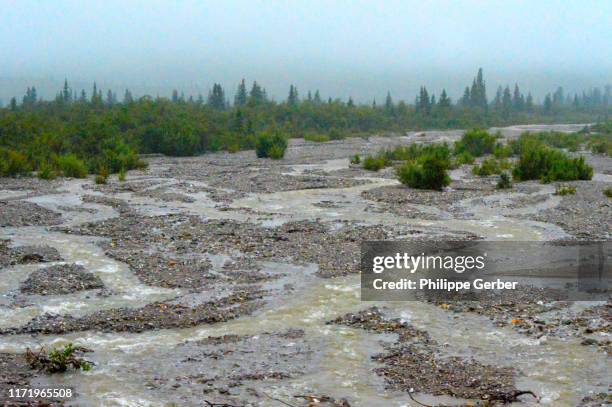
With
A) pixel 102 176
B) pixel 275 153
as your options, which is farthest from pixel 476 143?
pixel 102 176

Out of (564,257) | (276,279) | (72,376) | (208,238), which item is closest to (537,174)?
(564,257)

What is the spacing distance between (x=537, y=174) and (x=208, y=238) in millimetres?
20418

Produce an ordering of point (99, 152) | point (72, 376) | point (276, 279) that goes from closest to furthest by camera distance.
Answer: point (72, 376), point (276, 279), point (99, 152)

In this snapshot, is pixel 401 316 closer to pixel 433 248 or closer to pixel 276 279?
pixel 276 279

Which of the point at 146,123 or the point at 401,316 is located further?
the point at 146,123

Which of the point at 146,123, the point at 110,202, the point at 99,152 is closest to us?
the point at 110,202

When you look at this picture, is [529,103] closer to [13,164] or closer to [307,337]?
[13,164]

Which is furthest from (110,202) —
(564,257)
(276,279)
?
(564,257)

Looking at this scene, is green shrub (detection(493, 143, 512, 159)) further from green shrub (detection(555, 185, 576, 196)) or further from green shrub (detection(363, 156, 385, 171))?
green shrub (detection(555, 185, 576, 196))

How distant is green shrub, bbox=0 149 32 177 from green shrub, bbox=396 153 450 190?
18935 mm

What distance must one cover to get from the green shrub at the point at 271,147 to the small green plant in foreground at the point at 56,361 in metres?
38.4

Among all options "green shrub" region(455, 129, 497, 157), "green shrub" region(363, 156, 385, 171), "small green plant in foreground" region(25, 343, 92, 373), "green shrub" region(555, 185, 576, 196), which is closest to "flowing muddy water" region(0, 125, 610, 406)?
"small green plant in foreground" region(25, 343, 92, 373)

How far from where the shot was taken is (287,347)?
11.2 meters

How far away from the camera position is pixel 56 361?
9812 mm
